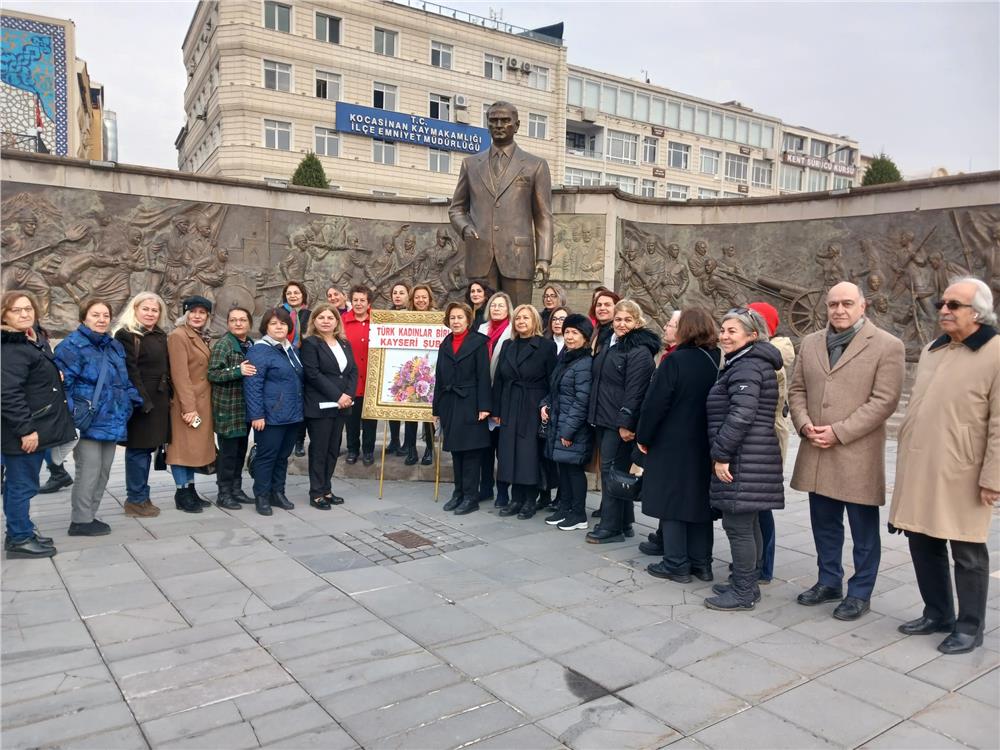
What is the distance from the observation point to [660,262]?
618 inches

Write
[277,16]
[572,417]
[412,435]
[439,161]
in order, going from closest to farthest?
[572,417], [412,435], [277,16], [439,161]

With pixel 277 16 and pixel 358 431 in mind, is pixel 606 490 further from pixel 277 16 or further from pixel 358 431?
pixel 277 16

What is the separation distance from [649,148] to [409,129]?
2045 cm

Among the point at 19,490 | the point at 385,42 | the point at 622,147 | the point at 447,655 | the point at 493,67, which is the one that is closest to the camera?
the point at 447,655

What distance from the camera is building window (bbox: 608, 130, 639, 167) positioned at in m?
48.7

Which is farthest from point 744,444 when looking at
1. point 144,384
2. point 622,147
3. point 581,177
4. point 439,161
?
point 622,147

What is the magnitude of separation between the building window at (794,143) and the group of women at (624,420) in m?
60.1

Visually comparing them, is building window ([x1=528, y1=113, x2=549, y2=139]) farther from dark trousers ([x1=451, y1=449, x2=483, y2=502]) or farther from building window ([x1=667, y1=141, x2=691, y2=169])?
dark trousers ([x1=451, y1=449, x2=483, y2=502])

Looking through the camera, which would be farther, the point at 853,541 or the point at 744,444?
the point at 853,541

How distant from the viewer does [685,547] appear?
17.0 ft

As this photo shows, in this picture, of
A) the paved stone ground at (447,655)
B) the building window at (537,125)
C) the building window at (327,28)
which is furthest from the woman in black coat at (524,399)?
the building window at (537,125)

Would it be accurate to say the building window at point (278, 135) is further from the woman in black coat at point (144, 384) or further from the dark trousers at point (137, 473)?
the dark trousers at point (137, 473)

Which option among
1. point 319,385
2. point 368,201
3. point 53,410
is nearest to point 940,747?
point 319,385

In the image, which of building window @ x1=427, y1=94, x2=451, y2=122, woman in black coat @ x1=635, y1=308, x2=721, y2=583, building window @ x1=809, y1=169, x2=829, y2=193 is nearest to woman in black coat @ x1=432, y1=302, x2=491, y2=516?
woman in black coat @ x1=635, y1=308, x2=721, y2=583
